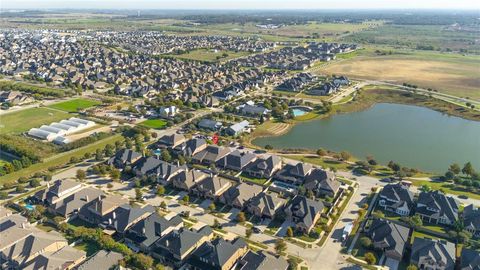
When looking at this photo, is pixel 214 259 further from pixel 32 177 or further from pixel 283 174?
pixel 32 177

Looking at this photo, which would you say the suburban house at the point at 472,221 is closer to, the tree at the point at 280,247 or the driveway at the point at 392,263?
the driveway at the point at 392,263

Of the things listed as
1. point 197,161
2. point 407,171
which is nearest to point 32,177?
point 197,161

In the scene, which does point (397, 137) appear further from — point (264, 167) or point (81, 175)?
point (81, 175)

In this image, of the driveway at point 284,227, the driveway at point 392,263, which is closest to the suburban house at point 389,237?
the driveway at point 392,263

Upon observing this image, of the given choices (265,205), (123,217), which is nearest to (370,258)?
(265,205)

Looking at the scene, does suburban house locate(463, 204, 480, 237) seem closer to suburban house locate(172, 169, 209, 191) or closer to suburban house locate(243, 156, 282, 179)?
suburban house locate(243, 156, 282, 179)

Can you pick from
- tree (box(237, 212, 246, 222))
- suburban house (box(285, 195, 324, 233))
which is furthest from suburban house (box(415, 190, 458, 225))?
tree (box(237, 212, 246, 222))
